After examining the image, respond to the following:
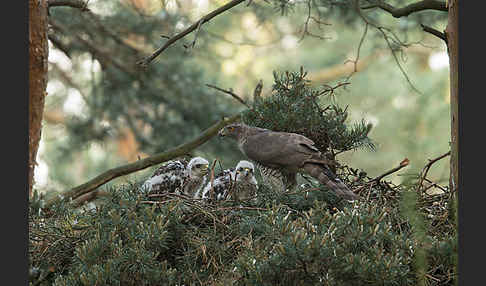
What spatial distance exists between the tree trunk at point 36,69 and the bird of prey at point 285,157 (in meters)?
1.29

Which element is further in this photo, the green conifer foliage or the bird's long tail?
the green conifer foliage

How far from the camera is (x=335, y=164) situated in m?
3.51

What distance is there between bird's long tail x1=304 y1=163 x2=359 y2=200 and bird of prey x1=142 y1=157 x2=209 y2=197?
2.78 feet

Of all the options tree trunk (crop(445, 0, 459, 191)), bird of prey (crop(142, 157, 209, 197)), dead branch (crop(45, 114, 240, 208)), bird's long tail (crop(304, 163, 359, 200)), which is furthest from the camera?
dead branch (crop(45, 114, 240, 208))

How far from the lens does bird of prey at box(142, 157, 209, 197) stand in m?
4.03

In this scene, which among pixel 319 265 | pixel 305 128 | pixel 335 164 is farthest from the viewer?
pixel 305 128

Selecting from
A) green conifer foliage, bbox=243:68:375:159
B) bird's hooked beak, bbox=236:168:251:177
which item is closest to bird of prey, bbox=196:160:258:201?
bird's hooked beak, bbox=236:168:251:177

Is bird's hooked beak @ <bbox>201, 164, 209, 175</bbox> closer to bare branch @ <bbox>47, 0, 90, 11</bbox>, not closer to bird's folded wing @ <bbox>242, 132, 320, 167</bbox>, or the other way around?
bird's folded wing @ <bbox>242, 132, 320, 167</bbox>

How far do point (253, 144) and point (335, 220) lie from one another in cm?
155

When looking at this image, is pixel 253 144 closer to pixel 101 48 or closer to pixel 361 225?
pixel 361 225

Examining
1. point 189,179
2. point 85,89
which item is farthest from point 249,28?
point 189,179

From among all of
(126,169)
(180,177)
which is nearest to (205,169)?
(180,177)

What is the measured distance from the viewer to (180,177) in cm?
414

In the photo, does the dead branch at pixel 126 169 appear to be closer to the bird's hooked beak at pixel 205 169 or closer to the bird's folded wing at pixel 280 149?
the bird's hooked beak at pixel 205 169
